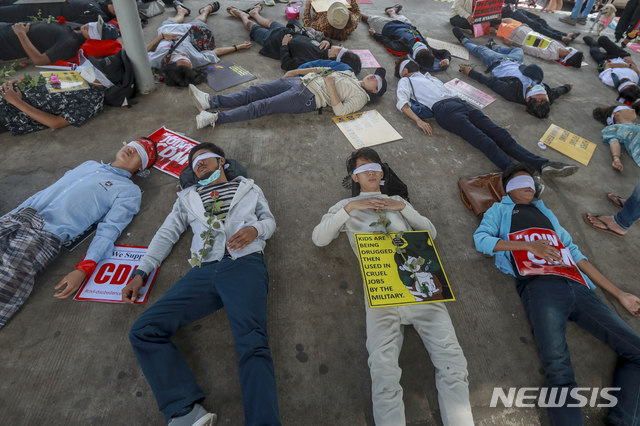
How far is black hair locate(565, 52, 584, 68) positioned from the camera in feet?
18.9

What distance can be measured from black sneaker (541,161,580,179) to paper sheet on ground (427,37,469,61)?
3.60m

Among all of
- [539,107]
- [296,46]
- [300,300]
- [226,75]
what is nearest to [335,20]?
[296,46]

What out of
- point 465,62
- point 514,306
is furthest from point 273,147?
point 465,62

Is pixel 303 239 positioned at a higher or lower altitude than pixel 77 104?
lower

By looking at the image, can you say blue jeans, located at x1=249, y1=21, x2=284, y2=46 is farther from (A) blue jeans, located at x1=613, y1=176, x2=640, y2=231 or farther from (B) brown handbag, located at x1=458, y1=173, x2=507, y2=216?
(A) blue jeans, located at x1=613, y1=176, x2=640, y2=231

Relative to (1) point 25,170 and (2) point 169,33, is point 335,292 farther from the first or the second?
(2) point 169,33

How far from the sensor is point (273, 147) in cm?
351

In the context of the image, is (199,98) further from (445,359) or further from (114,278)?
(445,359)

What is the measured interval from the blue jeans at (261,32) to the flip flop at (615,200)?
5.56 m

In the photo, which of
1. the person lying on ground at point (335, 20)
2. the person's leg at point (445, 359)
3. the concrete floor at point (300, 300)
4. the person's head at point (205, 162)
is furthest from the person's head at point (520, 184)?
the person lying on ground at point (335, 20)

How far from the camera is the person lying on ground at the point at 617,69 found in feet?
16.1

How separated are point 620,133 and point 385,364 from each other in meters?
4.89

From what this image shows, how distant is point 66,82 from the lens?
337 cm

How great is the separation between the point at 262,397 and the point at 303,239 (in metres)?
1.34
